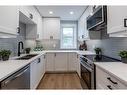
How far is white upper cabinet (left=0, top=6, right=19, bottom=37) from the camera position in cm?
177

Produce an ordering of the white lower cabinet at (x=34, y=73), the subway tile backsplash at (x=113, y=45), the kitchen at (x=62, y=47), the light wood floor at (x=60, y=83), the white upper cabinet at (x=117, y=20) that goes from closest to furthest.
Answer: the white upper cabinet at (x=117, y=20) < the kitchen at (x=62, y=47) < the subway tile backsplash at (x=113, y=45) < the white lower cabinet at (x=34, y=73) < the light wood floor at (x=60, y=83)

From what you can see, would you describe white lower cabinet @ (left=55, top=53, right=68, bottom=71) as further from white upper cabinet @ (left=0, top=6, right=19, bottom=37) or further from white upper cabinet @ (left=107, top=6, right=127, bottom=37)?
white upper cabinet @ (left=107, top=6, right=127, bottom=37)

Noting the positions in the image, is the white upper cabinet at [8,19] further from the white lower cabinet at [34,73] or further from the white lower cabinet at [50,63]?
the white lower cabinet at [50,63]

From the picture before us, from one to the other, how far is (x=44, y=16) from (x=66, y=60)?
6.76ft

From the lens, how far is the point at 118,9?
5.81 ft

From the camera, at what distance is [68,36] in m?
6.70

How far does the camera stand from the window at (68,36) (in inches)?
261

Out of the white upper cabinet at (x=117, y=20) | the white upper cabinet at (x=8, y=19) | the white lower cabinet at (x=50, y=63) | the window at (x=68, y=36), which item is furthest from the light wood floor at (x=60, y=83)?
the window at (x=68, y=36)

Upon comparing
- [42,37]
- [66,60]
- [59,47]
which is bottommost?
[66,60]

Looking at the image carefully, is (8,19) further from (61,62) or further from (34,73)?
(61,62)
